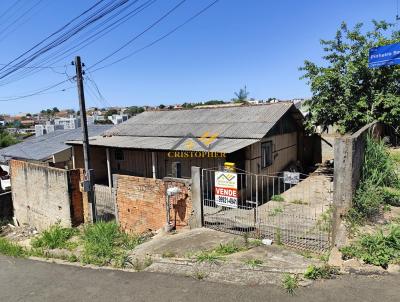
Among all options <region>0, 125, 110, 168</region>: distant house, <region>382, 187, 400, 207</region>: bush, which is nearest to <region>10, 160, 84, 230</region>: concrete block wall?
<region>0, 125, 110, 168</region>: distant house

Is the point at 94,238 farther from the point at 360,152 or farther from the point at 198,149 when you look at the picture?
the point at 360,152

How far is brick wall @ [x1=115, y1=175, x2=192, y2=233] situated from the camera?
8727mm

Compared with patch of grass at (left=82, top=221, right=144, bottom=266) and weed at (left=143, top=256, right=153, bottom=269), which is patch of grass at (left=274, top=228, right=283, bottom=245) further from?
patch of grass at (left=82, top=221, right=144, bottom=266)

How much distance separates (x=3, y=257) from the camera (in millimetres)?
8188

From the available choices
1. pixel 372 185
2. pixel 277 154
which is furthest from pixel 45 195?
pixel 372 185

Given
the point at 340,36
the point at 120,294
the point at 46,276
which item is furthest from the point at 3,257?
the point at 340,36

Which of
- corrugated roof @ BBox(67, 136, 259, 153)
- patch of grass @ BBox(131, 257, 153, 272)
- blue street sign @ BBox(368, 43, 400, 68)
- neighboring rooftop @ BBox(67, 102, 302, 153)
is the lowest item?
patch of grass @ BBox(131, 257, 153, 272)

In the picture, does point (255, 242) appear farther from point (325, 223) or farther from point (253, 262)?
point (325, 223)

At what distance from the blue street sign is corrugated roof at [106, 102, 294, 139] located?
162 inches

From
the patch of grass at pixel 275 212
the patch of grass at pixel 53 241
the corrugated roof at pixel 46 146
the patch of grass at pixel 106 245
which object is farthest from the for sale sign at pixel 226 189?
the corrugated roof at pixel 46 146

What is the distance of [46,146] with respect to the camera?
2109cm

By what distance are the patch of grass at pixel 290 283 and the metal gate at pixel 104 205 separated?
7790mm

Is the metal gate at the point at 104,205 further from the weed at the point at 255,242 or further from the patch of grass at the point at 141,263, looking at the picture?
the weed at the point at 255,242

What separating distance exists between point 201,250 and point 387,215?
381 cm
